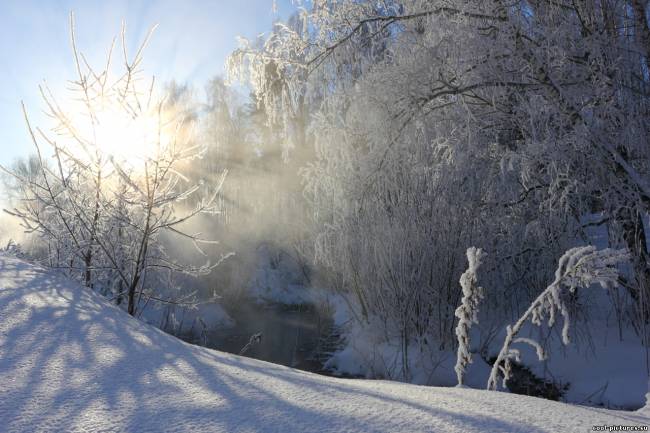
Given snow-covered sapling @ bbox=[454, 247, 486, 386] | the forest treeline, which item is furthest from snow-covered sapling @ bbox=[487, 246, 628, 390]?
the forest treeline

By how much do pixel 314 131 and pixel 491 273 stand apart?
2.89 meters

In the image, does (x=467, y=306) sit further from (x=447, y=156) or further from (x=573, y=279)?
(x=447, y=156)

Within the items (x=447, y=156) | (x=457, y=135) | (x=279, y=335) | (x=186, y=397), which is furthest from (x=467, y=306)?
(x=279, y=335)

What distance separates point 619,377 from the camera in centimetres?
385

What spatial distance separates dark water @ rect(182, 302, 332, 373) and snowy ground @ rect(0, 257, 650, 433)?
3.64m

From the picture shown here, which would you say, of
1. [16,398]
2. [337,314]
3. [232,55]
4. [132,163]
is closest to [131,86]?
[132,163]

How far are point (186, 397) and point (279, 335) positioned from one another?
23.3 ft

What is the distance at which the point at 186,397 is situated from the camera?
1166 millimetres

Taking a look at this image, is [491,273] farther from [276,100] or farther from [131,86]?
[131,86]

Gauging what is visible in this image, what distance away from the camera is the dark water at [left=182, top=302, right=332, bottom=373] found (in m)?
6.43

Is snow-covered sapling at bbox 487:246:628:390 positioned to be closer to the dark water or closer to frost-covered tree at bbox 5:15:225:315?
frost-covered tree at bbox 5:15:225:315

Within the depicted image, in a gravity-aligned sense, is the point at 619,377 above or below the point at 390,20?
below

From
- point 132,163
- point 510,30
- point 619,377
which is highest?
point 510,30

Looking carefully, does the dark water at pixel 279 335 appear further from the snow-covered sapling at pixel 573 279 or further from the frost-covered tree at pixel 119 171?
the snow-covered sapling at pixel 573 279
